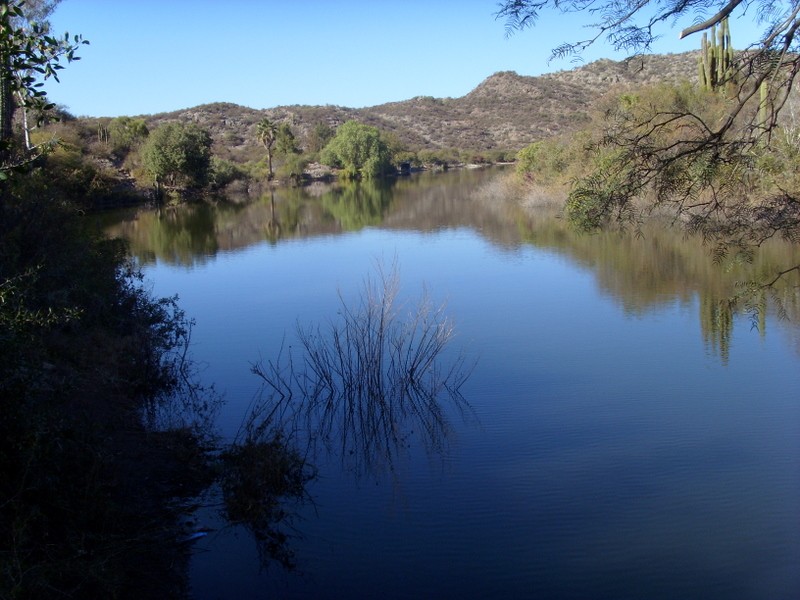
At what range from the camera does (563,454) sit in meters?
7.49

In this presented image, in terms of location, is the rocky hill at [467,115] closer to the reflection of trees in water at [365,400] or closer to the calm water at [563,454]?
the calm water at [563,454]

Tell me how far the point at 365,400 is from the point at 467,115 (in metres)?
104

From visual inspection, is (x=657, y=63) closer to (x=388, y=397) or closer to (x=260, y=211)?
(x=260, y=211)

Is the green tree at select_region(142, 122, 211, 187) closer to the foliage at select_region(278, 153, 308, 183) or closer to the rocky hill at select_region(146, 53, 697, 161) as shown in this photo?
the foliage at select_region(278, 153, 308, 183)

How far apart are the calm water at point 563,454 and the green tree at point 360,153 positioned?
49.7 meters

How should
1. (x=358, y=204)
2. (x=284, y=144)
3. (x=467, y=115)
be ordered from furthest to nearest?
1. (x=467, y=115)
2. (x=284, y=144)
3. (x=358, y=204)

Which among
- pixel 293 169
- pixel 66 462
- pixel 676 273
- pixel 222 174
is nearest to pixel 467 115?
pixel 293 169

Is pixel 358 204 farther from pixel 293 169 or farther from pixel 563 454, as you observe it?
pixel 563 454

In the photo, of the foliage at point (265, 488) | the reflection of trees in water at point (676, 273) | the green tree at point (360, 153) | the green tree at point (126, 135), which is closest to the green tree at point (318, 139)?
the green tree at point (360, 153)

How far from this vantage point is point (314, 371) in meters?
9.48

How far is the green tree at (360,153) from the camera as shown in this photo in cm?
6619

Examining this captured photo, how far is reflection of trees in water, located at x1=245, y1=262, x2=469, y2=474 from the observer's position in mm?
7883

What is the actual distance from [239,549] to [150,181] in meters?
42.4

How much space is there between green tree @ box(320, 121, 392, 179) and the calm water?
49.7 metres
